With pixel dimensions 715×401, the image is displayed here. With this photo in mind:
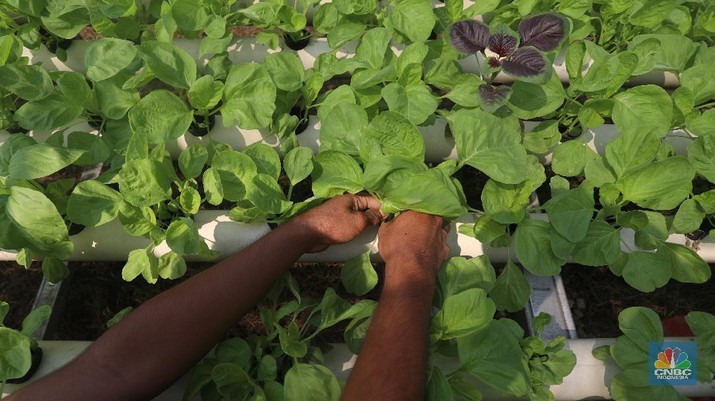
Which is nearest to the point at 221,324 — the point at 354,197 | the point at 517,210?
the point at 354,197

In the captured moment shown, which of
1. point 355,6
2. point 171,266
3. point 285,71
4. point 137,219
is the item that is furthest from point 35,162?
point 355,6

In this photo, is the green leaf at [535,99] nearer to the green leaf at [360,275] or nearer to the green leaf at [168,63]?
the green leaf at [360,275]

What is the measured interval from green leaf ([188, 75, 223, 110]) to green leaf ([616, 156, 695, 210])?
864 mm

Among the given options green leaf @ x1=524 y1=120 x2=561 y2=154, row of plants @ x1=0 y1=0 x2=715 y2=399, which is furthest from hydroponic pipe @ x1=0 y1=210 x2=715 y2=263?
green leaf @ x1=524 y1=120 x2=561 y2=154

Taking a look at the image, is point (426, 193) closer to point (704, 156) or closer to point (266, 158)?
point (266, 158)

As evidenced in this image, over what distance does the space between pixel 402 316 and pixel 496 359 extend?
0.19 m

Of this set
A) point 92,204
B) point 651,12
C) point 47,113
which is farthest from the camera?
point 651,12

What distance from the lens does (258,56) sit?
4.40 ft

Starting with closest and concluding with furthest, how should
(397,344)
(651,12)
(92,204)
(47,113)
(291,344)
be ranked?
1. (397,344)
2. (291,344)
3. (92,204)
4. (47,113)
5. (651,12)

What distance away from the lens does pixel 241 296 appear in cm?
90

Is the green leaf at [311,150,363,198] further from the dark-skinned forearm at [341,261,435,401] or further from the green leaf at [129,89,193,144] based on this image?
the green leaf at [129,89,193,144]

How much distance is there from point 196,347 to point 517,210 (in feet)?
2.15

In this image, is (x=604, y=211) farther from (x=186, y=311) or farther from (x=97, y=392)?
(x=97, y=392)

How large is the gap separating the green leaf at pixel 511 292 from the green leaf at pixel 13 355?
0.86m
